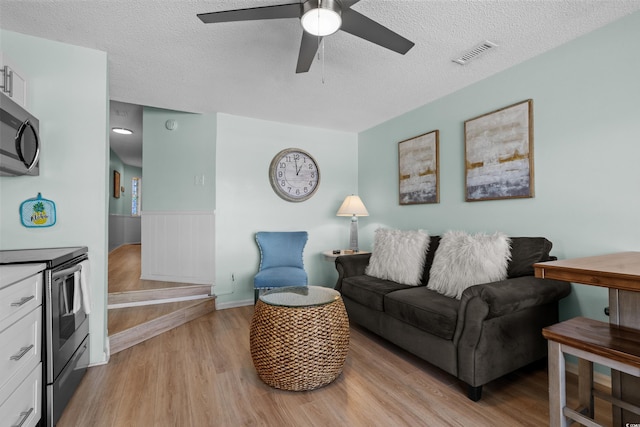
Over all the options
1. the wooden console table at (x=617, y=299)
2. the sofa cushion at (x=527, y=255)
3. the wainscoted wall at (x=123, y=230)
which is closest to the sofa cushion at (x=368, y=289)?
the sofa cushion at (x=527, y=255)

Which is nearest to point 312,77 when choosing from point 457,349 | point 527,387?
point 457,349

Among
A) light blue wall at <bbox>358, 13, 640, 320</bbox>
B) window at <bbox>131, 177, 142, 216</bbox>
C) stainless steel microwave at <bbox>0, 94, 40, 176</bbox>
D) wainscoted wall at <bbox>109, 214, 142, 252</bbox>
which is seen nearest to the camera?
stainless steel microwave at <bbox>0, 94, 40, 176</bbox>

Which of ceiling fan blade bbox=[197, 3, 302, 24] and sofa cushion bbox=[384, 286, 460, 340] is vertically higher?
ceiling fan blade bbox=[197, 3, 302, 24]

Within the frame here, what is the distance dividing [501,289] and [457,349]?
47cm

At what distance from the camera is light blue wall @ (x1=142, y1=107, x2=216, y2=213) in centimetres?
381

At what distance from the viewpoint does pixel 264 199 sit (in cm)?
398

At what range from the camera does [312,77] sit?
275 centimetres

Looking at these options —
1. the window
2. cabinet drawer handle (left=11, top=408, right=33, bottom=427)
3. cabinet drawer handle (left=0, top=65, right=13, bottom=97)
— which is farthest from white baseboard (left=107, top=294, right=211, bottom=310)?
the window

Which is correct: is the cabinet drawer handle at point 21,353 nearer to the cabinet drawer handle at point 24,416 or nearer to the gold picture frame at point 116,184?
the cabinet drawer handle at point 24,416

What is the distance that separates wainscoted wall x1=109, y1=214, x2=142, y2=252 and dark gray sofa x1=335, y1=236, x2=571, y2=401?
6.64 metres

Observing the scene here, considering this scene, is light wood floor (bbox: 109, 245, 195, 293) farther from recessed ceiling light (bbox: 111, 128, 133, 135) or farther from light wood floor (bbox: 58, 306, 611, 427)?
recessed ceiling light (bbox: 111, 128, 133, 135)

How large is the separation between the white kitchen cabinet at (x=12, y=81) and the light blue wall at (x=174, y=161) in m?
1.87

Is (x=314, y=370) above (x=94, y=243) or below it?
below

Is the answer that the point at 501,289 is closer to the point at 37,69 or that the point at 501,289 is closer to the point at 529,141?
the point at 529,141
